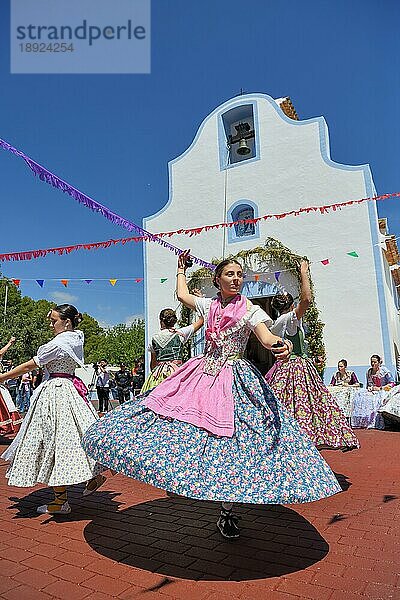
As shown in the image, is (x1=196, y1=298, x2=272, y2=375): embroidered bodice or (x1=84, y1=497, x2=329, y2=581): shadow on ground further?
(x1=196, y1=298, x2=272, y2=375): embroidered bodice

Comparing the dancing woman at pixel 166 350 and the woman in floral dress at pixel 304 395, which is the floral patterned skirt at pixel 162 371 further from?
the woman in floral dress at pixel 304 395

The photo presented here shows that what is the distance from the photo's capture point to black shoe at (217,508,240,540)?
→ 324cm

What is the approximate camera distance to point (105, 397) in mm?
13992

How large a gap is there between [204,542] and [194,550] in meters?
0.14

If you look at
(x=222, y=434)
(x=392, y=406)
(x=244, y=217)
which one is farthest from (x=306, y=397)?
(x=244, y=217)

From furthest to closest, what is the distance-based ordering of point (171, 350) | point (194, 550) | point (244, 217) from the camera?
point (244, 217) < point (171, 350) < point (194, 550)

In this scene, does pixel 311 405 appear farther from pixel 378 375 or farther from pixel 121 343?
pixel 121 343

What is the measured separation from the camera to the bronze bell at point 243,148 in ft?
42.4


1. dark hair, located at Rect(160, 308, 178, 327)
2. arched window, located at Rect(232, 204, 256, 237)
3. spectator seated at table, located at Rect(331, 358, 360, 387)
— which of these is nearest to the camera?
dark hair, located at Rect(160, 308, 178, 327)

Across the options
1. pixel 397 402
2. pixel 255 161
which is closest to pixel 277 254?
pixel 255 161

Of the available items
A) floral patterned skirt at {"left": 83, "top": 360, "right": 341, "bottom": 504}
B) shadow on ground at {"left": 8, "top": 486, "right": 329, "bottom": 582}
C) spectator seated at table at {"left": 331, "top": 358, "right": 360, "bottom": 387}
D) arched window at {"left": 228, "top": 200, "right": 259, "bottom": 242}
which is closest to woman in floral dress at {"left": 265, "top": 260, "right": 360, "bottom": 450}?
shadow on ground at {"left": 8, "top": 486, "right": 329, "bottom": 582}

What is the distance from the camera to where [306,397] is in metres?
4.63

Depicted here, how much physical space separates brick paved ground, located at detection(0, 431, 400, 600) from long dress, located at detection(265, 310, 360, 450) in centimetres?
51

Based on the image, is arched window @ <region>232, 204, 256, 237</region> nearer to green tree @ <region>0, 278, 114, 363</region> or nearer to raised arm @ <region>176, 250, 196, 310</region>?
raised arm @ <region>176, 250, 196, 310</region>
